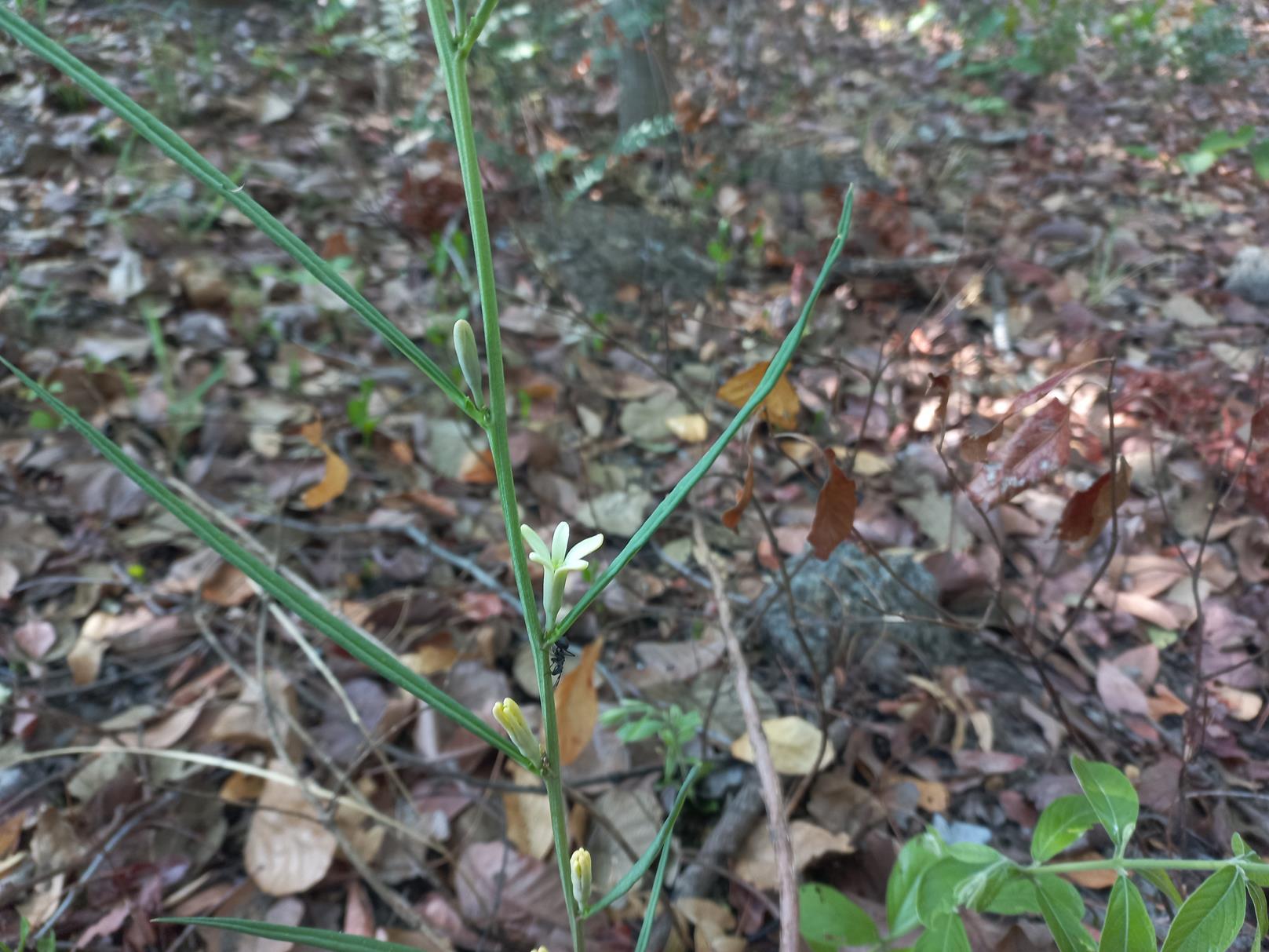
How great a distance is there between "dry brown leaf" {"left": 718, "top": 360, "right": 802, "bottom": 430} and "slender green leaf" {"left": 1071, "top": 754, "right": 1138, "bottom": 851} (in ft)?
1.65

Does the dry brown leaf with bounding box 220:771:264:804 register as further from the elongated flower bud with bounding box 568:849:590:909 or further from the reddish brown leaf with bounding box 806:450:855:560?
the reddish brown leaf with bounding box 806:450:855:560

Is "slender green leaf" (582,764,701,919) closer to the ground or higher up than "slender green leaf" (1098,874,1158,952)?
higher up

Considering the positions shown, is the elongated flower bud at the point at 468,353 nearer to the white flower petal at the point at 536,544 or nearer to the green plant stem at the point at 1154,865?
the white flower petal at the point at 536,544

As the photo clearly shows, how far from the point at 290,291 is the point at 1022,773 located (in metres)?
2.12

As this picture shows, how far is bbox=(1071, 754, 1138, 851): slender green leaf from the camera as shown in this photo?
2.45 ft

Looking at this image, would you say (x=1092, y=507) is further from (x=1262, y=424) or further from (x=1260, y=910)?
(x=1260, y=910)

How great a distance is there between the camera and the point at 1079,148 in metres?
3.29

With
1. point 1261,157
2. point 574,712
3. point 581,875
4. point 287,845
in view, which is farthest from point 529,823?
point 1261,157

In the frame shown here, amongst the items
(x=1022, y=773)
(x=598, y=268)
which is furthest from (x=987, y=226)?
(x=1022, y=773)

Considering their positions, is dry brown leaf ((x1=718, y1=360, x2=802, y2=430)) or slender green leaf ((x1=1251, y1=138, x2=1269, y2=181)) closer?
dry brown leaf ((x1=718, y1=360, x2=802, y2=430))

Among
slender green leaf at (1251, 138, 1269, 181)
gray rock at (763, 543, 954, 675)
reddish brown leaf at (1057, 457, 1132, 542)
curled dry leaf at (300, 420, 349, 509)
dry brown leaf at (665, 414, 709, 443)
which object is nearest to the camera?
reddish brown leaf at (1057, 457, 1132, 542)

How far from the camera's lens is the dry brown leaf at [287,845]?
1.10 metres

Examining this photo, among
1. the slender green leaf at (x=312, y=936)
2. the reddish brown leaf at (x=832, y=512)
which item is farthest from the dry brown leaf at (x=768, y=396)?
the slender green leaf at (x=312, y=936)

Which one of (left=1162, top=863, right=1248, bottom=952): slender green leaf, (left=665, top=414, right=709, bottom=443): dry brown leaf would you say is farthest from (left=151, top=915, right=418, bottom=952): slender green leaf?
(left=665, top=414, right=709, bottom=443): dry brown leaf
